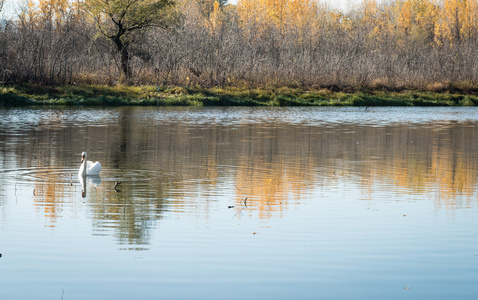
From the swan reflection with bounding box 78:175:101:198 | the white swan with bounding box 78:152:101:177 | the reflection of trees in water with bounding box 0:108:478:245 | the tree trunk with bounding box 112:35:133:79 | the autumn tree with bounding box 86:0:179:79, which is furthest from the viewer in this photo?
the tree trunk with bounding box 112:35:133:79

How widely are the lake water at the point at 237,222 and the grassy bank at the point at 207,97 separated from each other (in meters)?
22.5

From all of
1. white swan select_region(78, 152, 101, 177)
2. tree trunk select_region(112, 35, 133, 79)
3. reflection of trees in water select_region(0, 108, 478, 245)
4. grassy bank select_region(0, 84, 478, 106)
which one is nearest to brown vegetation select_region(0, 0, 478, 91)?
tree trunk select_region(112, 35, 133, 79)

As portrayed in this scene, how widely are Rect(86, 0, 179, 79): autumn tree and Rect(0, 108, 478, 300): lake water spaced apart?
97.7 ft

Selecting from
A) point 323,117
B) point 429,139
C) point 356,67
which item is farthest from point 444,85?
point 429,139

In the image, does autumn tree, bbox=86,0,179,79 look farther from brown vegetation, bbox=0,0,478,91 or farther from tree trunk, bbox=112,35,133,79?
brown vegetation, bbox=0,0,478,91

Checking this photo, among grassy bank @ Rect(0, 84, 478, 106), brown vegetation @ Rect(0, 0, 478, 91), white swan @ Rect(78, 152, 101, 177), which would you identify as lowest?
white swan @ Rect(78, 152, 101, 177)

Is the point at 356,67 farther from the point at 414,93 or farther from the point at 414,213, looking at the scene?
the point at 414,213

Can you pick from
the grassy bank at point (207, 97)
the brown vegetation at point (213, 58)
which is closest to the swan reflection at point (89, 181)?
the grassy bank at point (207, 97)

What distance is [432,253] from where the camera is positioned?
324 inches

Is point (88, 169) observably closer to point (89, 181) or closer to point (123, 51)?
point (89, 181)

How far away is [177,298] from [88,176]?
309 inches

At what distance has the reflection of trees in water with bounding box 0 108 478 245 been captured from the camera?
37.4ft

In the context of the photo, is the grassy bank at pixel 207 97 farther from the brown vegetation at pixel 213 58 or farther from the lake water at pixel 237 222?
the lake water at pixel 237 222

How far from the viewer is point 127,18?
50750 millimetres
